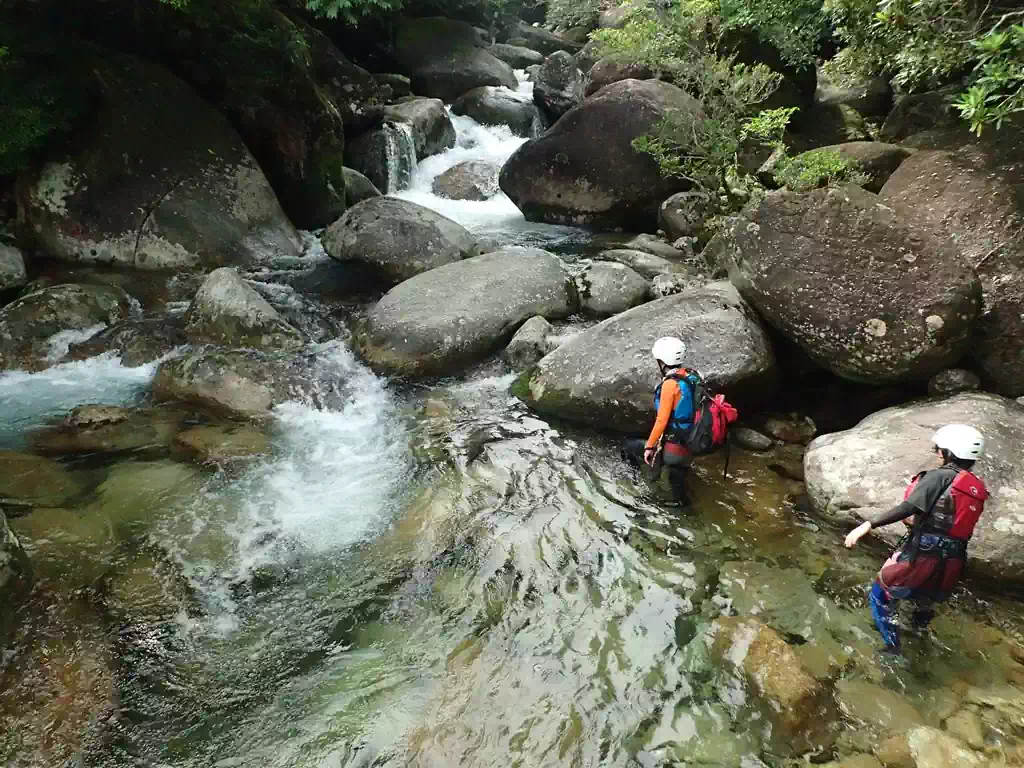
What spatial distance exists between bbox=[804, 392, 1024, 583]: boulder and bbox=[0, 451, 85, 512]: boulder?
23.7 feet

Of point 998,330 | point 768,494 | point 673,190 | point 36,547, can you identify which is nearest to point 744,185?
point 673,190

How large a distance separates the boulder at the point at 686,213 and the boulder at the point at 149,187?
756 cm

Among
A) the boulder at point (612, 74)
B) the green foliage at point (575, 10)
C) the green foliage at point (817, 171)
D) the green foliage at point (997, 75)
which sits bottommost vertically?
the green foliage at point (817, 171)

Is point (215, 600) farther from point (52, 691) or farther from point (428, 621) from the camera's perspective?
point (428, 621)

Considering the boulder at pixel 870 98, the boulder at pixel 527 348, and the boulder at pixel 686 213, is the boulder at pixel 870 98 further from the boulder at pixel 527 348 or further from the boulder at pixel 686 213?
the boulder at pixel 527 348

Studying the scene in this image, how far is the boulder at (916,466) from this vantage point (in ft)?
16.1

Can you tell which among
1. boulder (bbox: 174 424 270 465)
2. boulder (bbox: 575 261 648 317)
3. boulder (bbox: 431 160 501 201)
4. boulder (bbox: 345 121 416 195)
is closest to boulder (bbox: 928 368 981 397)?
boulder (bbox: 575 261 648 317)

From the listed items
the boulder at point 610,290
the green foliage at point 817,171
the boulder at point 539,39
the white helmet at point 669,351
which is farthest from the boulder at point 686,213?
the boulder at point 539,39

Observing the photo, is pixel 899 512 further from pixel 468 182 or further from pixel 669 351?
pixel 468 182

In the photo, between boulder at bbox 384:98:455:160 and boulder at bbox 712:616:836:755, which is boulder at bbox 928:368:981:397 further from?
boulder at bbox 384:98:455:160

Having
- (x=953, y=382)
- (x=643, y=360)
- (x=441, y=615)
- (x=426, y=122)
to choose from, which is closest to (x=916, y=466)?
(x=953, y=382)

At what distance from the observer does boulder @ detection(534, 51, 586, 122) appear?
1953 cm

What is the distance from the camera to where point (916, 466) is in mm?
5461

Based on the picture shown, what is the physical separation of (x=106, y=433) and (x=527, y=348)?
5268 mm
